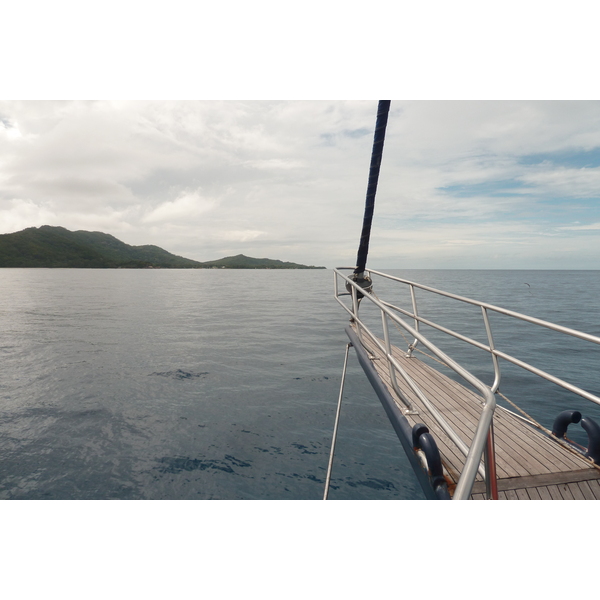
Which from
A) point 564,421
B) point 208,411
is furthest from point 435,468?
point 208,411

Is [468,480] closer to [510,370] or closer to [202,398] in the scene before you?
[202,398]

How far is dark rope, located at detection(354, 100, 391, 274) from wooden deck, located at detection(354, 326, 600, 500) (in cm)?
431

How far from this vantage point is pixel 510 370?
32.7 ft

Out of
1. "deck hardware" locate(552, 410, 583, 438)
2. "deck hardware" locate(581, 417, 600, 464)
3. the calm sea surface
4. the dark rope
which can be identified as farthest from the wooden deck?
the dark rope

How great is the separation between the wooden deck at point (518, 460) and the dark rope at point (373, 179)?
4.31 meters

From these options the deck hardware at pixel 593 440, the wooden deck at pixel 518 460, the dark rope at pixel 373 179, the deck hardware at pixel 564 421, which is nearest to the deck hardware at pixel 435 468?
the wooden deck at pixel 518 460

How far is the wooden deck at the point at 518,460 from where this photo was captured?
3.04 meters

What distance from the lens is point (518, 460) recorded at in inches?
Result: 134

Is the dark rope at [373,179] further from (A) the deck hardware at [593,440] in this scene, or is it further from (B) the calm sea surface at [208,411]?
(A) the deck hardware at [593,440]

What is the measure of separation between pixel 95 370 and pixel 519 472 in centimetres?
1100

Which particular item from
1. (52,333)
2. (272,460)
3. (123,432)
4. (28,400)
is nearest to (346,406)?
(272,460)

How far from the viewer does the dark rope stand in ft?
21.6

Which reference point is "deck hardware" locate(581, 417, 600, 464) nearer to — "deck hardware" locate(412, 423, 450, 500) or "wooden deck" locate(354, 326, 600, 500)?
"wooden deck" locate(354, 326, 600, 500)

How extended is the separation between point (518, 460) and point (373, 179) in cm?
586
